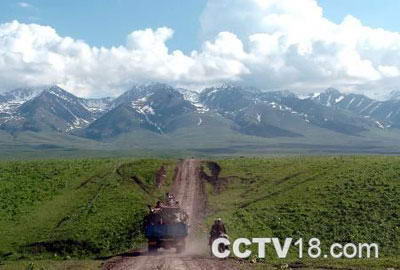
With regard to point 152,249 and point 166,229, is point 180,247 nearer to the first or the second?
point 166,229

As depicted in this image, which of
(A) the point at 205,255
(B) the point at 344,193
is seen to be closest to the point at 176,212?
(A) the point at 205,255

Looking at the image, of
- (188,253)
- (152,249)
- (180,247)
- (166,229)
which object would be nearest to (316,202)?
(188,253)

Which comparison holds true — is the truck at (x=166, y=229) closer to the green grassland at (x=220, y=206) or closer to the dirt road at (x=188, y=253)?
the dirt road at (x=188, y=253)

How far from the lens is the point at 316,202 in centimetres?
5928

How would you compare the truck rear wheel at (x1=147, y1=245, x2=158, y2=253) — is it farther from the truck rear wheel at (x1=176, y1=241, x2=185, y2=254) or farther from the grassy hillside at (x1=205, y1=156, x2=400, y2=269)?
the grassy hillside at (x1=205, y1=156, x2=400, y2=269)

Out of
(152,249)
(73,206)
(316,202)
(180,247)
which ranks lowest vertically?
(152,249)

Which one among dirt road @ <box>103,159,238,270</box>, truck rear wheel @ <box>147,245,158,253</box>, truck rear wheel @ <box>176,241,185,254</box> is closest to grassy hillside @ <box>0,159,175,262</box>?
dirt road @ <box>103,159,238,270</box>

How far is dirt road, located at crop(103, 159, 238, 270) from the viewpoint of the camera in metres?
36.0

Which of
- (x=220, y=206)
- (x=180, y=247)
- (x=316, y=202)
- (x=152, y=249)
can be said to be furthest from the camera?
(x=220, y=206)

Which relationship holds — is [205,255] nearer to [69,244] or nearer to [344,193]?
[69,244]

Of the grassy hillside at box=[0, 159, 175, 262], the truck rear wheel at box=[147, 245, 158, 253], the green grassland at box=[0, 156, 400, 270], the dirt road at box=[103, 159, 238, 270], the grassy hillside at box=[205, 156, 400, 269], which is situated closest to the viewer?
the dirt road at box=[103, 159, 238, 270]

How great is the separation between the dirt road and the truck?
0.77 m

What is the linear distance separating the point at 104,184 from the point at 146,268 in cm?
3563

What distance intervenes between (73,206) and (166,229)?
23247 millimetres
